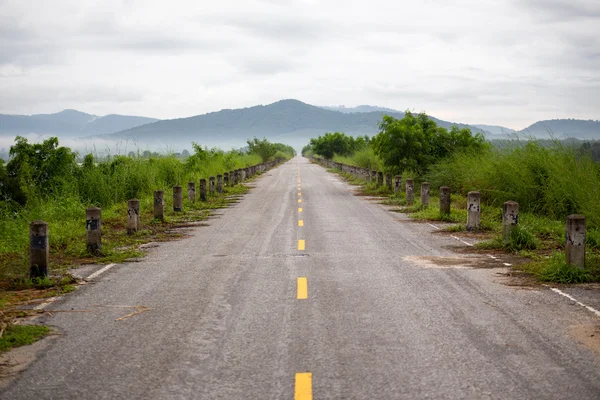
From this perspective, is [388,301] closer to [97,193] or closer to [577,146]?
[577,146]

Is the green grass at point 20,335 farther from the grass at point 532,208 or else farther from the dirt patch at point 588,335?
the grass at point 532,208

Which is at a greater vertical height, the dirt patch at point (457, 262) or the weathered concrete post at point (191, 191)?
the weathered concrete post at point (191, 191)

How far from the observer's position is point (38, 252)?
946 cm

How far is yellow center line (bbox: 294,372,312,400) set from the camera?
4797 mm

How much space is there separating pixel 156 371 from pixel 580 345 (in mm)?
4017

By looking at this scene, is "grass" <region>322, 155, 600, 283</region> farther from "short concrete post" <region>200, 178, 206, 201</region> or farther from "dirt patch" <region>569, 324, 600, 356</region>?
"short concrete post" <region>200, 178, 206, 201</region>

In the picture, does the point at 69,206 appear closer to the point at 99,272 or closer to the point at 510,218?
the point at 99,272

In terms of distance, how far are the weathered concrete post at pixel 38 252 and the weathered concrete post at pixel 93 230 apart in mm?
2266

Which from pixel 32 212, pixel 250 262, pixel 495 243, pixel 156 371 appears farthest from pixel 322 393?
pixel 32 212

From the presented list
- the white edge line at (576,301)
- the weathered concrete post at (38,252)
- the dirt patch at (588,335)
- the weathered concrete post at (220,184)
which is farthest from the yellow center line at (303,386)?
the weathered concrete post at (220,184)

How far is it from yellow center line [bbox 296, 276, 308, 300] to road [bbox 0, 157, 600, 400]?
15 mm

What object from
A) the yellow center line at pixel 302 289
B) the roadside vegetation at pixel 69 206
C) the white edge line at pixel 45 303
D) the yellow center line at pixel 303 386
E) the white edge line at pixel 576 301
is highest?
the roadside vegetation at pixel 69 206

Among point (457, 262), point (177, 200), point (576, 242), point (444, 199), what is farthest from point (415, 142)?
point (576, 242)

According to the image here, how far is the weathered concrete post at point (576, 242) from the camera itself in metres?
9.67
